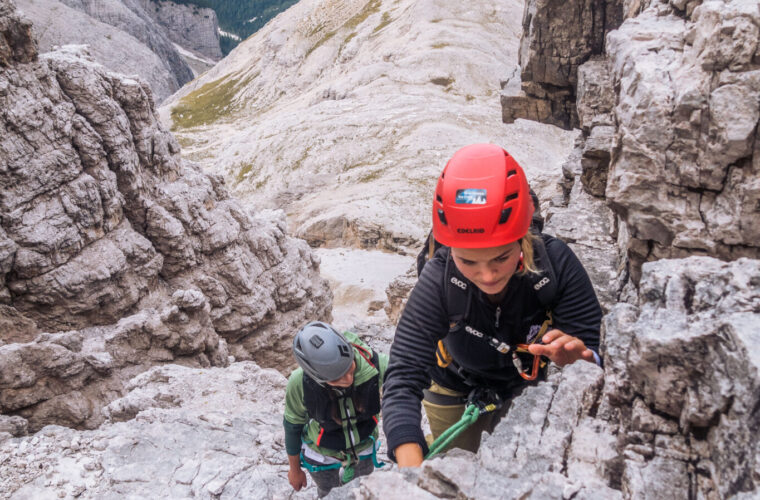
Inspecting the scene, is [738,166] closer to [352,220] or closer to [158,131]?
[158,131]

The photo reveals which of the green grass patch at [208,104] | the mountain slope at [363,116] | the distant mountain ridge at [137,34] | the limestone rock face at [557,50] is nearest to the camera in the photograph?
the limestone rock face at [557,50]

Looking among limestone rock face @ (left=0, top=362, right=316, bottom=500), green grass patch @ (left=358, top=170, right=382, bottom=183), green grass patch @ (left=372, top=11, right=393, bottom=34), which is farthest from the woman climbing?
green grass patch @ (left=372, top=11, right=393, bottom=34)

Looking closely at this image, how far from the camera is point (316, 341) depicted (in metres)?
6.41

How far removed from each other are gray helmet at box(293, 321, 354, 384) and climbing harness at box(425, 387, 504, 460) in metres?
2.00

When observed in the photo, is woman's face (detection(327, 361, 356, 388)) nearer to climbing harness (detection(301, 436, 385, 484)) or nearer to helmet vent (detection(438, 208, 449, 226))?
climbing harness (detection(301, 436, 385, 484))

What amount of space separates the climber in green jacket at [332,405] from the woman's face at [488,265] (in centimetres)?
Answer: 288

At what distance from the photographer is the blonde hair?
4086 mm

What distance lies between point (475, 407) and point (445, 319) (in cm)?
95

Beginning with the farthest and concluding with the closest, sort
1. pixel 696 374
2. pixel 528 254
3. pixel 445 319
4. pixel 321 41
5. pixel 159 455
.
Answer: pixel 321 41, pixel 159 455, pixel 445 319, pixel 528 254, pixel 696 374

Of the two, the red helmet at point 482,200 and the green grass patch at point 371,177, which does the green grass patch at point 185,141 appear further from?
the red helmet at point 482,200

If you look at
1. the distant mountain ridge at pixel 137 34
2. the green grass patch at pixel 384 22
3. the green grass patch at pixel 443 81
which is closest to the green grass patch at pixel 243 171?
the green grass patch at pixel 443 81

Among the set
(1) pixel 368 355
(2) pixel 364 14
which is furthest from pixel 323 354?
(2) pixel 364 14

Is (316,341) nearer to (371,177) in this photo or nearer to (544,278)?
(544,278)

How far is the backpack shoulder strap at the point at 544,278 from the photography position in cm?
408
